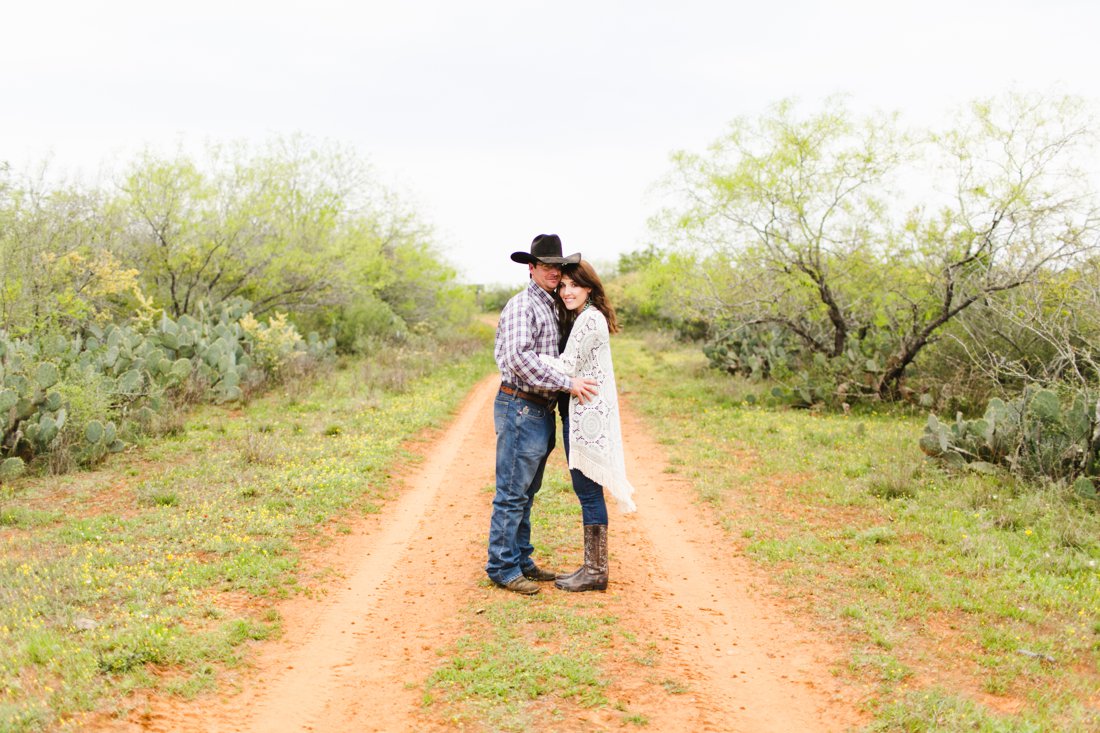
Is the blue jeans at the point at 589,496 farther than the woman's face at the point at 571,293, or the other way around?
the blue jeans at the point at 589,496

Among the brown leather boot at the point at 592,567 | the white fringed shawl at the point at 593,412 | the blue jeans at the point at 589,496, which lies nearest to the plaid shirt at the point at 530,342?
the white fringed shawl at the point at 593,412

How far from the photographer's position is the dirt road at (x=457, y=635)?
3.75 meters

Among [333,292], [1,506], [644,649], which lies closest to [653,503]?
[644,649]

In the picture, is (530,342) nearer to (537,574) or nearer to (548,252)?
(548,252)

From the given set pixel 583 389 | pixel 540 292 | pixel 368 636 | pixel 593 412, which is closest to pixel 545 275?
pixel 540 292

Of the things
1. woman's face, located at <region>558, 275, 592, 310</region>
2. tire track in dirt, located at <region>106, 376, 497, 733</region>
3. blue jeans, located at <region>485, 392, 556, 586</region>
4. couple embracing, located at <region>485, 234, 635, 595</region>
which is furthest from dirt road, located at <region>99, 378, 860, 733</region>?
woman's face, located at <region>558, 275, 592, 310</region>

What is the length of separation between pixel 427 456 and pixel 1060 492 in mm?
6733

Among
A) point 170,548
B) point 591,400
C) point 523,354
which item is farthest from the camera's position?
point 170,548

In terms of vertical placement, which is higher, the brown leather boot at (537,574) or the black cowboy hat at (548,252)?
the black cowboy hat at (548,252)

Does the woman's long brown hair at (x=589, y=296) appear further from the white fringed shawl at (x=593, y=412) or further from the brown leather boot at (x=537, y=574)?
the brown leather boot at (x=537, y=574)

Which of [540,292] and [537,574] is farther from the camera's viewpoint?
[537,574]

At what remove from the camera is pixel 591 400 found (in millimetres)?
5008

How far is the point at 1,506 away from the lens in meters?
7.06

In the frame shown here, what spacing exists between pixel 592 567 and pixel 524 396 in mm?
1263
